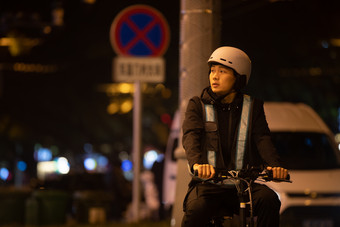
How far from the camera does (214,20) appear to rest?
8039 mm

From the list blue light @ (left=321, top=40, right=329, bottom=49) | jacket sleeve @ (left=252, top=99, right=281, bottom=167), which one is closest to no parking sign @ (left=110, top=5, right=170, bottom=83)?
jacket sleeve @ (left=252, top=99, right=281, bottom=167)

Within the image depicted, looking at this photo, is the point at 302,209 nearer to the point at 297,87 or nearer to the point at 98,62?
the point at 297,87

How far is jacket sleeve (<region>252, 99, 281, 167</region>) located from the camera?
17.8 ft

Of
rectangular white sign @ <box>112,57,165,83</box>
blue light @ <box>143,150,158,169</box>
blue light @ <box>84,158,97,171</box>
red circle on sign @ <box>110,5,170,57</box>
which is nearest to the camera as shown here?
red circle on sign @ <box>110,5,170,57</box>

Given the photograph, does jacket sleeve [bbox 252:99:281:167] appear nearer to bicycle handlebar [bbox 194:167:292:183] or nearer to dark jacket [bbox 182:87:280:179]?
dark jacket [bbox 182:87:280:179]

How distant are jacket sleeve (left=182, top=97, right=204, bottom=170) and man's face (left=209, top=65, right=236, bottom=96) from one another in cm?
15

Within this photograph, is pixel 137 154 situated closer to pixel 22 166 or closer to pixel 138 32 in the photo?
pixel 138 32

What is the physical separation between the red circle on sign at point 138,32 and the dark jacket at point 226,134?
7608mm

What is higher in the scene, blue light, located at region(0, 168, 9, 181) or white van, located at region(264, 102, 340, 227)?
white van, located at region(264, 102, 340, 227)

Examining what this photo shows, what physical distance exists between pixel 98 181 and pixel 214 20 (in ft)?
65.5

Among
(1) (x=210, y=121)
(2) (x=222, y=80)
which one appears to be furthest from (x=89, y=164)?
(1) (x=210, y=121)

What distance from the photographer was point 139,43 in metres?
13.3

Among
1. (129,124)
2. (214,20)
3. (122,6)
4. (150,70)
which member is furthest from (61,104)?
(214,20)

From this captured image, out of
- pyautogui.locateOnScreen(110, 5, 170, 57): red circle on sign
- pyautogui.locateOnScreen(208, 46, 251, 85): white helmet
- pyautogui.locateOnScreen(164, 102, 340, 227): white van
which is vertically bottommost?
pyautogui.locateOnScreen(164, 102, 340, 227): white van
